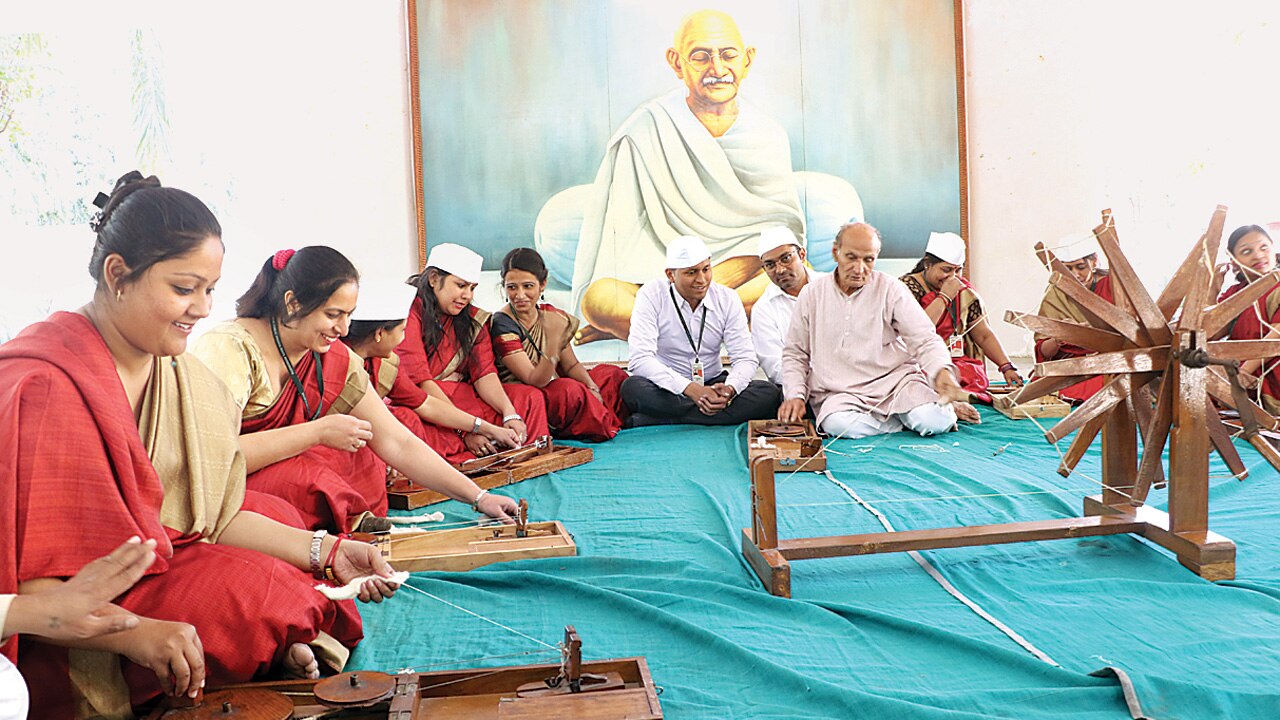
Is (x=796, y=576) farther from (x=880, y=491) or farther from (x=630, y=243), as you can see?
(x=630, y=243)

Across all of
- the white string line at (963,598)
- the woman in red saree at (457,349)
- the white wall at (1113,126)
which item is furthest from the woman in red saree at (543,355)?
the white wall at (1113,126)

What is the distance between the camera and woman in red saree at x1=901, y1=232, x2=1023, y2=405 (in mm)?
6430

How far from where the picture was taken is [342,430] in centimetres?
314

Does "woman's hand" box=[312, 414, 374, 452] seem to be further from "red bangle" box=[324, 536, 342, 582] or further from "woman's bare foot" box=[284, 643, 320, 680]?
"woman's bare foot" box=[284, 643, 320, 680]

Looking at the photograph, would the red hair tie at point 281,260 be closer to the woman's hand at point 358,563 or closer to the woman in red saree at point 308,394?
the woman in red saree at point 308,394

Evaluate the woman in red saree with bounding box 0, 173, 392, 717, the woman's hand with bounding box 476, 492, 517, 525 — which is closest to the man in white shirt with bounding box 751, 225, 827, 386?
the woman's hand with bounding box 476, 492, 517, 525

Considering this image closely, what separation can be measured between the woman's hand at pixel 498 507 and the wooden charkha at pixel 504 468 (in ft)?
2.77

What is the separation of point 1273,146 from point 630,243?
16.9 ft

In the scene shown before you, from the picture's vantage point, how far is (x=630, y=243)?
809 cm

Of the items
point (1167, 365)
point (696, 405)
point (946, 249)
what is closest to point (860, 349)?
point (696, 405)

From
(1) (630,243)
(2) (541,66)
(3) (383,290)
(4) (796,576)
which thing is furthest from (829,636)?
(2) (541,66)

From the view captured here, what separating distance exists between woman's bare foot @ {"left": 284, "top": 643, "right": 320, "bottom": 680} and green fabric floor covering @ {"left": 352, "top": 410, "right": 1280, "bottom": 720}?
0.24 m

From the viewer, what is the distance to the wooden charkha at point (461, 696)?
6.16ft

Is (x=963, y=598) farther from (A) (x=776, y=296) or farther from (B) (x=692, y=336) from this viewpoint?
(A) (x=776, y=296)
